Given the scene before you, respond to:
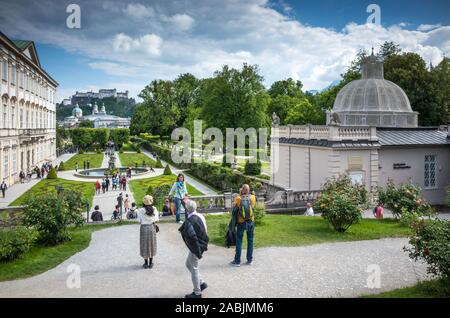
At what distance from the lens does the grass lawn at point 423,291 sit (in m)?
7.93

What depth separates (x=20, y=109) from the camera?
41.9m

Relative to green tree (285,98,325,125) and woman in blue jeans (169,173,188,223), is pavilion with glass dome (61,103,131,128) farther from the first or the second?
woman in blue jeans (169,173,188,223)

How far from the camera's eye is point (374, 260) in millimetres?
10703

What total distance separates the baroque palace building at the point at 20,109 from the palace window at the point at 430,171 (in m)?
33.1

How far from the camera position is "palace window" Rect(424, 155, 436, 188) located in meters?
22.9

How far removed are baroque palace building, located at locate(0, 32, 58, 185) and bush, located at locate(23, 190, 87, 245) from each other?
83.4 feet

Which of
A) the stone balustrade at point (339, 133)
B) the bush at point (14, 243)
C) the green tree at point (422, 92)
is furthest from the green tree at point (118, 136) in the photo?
the bush at point (14, 243)

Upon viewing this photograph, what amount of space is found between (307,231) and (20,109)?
38199 millimetres

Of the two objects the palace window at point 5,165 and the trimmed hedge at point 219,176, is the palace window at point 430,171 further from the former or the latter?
the palace window at point 5,165

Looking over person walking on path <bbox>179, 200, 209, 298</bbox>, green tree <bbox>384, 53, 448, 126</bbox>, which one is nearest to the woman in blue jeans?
person walking on path <bbox>179, 200, 209, 298</bbox>

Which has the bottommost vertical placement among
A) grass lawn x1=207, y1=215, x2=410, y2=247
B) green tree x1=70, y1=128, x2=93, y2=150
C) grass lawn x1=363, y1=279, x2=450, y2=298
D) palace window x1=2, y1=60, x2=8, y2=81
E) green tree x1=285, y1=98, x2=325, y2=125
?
grass lawn x1=363, y1=279, x2=450, y2=298

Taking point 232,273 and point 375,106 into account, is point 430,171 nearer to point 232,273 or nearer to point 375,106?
point 375,106

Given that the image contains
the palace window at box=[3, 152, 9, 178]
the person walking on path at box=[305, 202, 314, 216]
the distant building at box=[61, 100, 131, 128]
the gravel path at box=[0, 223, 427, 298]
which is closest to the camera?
the gravel path at box=[0, 223, 427, 298]
